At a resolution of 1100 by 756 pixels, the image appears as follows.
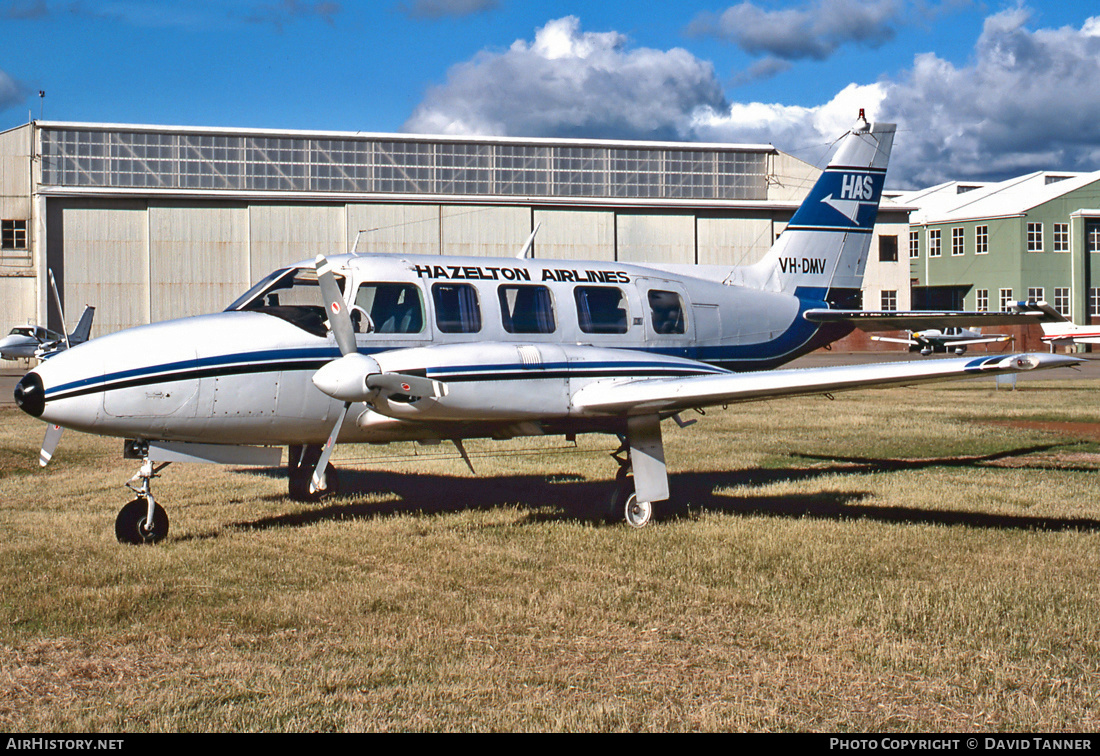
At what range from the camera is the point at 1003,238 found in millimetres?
77312

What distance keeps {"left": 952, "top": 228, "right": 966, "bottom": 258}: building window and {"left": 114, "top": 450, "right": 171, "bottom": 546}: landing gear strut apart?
80113mm

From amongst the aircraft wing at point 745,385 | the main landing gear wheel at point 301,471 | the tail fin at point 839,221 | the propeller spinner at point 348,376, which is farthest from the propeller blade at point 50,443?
the tail fin at point 839,221

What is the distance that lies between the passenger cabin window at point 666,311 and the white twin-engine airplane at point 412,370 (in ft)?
0.07

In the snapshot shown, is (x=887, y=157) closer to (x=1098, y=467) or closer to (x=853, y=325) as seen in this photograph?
(x=853, y=325)

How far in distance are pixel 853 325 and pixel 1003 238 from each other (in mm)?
70045

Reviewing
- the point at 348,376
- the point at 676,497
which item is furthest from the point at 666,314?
the point at 348,376

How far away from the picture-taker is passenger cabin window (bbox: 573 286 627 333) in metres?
12.3

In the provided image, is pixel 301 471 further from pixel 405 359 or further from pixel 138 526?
pixel 405 359

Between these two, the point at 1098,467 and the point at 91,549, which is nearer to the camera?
the point at 91,549

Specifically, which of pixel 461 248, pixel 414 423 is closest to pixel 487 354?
pixel 414 423

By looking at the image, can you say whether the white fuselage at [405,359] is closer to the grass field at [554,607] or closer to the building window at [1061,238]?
the grass field at [554,607]

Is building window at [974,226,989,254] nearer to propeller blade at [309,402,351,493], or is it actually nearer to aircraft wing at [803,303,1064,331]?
aircraft wing at [803,303,1064,331]

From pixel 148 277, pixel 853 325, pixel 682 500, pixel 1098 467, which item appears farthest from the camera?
pixel 148 277

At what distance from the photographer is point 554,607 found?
26.0ft
